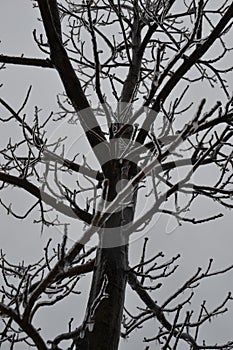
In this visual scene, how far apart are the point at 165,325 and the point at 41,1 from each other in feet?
6.55

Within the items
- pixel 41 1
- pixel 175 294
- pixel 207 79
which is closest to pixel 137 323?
pixel 175 294

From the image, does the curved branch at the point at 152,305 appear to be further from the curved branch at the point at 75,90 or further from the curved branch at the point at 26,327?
the curved branch at the point at 26,327

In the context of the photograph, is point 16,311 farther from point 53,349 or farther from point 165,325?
point 165,325

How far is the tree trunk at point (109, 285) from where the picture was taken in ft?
7.25

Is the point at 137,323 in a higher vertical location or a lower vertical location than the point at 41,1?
lower

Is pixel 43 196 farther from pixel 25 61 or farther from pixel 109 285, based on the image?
pixel 25 61

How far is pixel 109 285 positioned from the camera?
242 centimetres

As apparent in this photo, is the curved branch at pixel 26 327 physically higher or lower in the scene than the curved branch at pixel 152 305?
lower

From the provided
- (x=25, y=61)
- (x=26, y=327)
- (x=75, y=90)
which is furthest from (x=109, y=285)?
(x=25, y=61)

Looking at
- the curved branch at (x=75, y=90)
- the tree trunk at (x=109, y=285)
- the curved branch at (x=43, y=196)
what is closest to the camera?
the tree trunk at (x=109, y=285)

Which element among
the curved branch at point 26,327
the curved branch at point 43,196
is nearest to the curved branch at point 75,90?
the curved branch at point 43,196

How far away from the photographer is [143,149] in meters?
2.86

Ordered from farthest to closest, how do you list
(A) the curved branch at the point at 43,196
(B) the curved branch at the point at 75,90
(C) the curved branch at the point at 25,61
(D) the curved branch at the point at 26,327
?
1. (C) the curved branch at the point at 25,61
2. (B) the curved branch at the point at 75,90
3. (A) the curved branch at the point at 43,196
4. (D) the curved branch at the point at 26,327

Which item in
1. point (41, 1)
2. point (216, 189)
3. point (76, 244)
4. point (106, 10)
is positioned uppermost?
point (106, 10)
